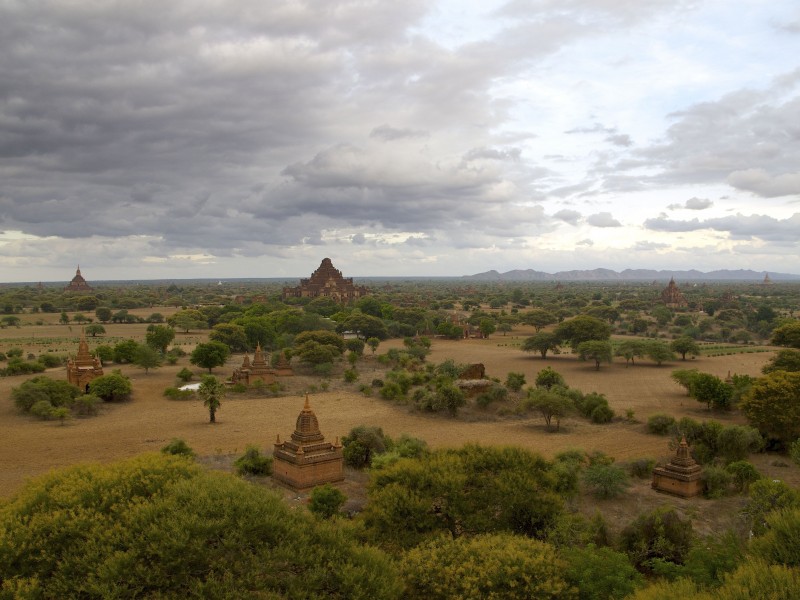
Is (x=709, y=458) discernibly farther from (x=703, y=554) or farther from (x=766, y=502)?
(x=703, y=554)

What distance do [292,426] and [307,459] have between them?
9.53 m

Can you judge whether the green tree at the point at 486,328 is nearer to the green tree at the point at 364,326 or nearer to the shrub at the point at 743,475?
the green tree at the point at 364,326

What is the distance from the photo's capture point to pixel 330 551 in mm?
10172

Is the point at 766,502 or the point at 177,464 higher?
the point at 177,464

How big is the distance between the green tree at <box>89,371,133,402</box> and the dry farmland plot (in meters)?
0.93

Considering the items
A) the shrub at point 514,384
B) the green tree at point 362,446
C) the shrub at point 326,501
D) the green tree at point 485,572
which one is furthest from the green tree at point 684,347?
the green tree at point 485,572

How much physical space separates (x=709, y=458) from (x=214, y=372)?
33.6m

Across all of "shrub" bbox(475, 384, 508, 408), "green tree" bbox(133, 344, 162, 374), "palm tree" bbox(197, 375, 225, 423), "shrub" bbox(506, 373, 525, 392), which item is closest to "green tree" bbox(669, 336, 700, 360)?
"shrub" bbox(506, 373, 525, 392)

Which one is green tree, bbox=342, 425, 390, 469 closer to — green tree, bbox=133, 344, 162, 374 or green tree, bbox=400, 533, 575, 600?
green tree, bbox=400, 533, 575, 600

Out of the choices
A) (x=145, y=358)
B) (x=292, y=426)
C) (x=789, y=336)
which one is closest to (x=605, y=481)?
(x=292, y=426)

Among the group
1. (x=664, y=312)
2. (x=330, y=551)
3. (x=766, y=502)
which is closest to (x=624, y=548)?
(x=766, y=502)

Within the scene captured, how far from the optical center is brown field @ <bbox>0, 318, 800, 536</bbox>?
915 inches

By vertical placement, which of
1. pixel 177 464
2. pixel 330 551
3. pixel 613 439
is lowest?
pixel 613 439

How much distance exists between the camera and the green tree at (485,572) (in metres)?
10.3
